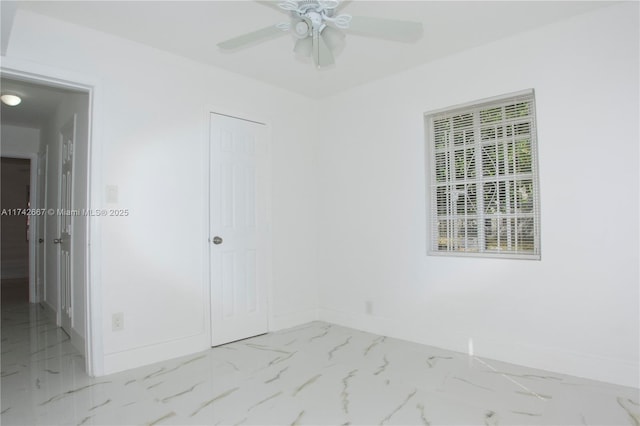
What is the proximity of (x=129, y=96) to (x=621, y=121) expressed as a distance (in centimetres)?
350

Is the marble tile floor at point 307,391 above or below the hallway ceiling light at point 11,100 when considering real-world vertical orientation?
below

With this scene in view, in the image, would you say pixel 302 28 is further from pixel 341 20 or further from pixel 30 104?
pixel 30 104

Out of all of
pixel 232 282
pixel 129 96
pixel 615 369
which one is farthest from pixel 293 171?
pixel 615 369

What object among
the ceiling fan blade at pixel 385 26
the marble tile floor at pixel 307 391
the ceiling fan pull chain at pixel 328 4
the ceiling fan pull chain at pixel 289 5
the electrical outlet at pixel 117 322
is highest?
the ceiling fan pull chain at pixel 328 4

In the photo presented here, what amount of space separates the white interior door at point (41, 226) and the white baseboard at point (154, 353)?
2992 millimetres

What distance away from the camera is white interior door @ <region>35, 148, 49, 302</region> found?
16.2 ft

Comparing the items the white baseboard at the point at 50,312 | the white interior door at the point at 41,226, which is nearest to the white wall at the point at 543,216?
the white baseboard at the point at 50,312

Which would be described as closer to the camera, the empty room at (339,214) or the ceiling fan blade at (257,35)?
the ceiling fan blade at (257,35)

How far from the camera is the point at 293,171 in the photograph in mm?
4121

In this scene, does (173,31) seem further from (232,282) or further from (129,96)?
(232,282)

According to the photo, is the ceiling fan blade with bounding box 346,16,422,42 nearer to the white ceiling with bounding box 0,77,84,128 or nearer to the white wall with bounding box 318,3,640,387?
the white wall with bounding box 318,3,640,387

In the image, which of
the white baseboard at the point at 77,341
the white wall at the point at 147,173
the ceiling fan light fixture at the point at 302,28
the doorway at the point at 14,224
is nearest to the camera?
the ceiling fan light fixture at the point at 302,28

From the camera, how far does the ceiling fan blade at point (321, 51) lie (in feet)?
7.16

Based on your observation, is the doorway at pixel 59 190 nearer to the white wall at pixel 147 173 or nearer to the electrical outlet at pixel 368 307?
the white wall at pixel 147 173
